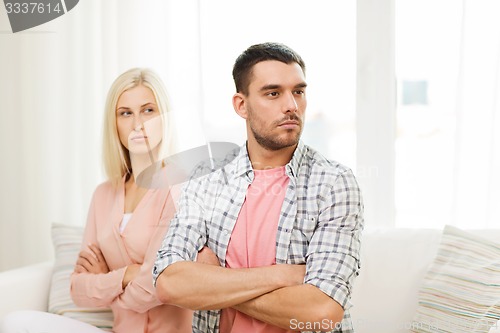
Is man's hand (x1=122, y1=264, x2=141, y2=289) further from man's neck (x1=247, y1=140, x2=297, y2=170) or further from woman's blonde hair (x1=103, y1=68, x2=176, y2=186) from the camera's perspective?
man's neck (x1=247, y1=140, x2=297, y2=170)

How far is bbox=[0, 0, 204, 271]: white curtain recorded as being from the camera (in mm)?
2443

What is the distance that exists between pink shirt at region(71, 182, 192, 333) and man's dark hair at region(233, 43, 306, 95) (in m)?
0.41

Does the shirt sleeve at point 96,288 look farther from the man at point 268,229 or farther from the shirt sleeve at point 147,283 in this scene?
the man at point 268,229

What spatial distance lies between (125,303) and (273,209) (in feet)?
1.67

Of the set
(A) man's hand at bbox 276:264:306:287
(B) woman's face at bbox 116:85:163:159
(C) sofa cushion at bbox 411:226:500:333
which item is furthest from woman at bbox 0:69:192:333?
(C) sofa cushion at bbox 411:226:500:333

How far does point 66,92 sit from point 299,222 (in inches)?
57.3

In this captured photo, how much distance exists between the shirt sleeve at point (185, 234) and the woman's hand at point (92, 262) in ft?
1.19

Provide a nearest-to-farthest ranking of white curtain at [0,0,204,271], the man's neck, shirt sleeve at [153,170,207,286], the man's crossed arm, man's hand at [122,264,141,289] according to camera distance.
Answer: the man's crossed arm < shirt sleeve at [153,170,207,286] < the man's neck < man's hand at [122,264,141,289] < white curtain at [0,0,204,271]

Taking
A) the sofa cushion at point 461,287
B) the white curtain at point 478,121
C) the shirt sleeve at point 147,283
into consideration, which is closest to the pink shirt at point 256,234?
the shirt sleeve at point 147,283

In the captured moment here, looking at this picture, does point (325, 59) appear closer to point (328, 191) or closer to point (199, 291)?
point (328, 191)

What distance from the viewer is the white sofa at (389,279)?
1847 mm

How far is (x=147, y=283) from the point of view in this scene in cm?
176

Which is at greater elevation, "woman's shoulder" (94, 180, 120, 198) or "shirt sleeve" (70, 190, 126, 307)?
"woman's shoulder" (94, 180, 120, 198)

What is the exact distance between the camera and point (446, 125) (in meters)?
2.20
